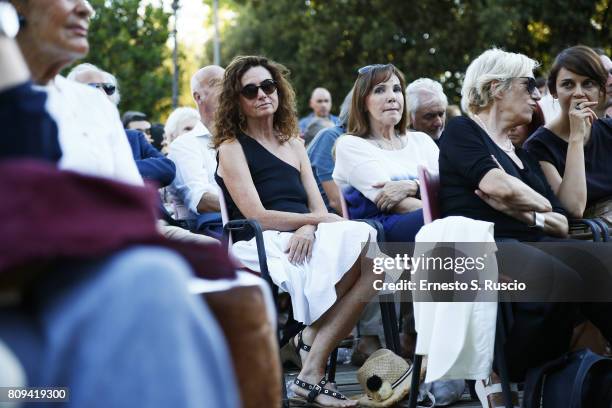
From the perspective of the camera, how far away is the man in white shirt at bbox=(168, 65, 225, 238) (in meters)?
6.81

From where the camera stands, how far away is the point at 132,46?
881 inches

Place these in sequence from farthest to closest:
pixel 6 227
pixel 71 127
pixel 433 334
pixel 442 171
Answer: pixel 442 171 < pixel 433 334 < pixel 71 127 < pixel 6 227

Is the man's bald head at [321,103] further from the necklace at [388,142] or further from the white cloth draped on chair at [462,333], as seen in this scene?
the white cloth draped on chair at [462,333]

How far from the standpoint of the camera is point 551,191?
5434mm

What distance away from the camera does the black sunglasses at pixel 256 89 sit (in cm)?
586

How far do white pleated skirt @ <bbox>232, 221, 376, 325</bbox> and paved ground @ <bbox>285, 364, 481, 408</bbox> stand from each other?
626 mm

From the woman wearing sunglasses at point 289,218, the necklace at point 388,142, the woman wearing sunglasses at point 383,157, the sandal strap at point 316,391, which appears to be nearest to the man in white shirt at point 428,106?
the woman wearing sunglasses at point 383,157

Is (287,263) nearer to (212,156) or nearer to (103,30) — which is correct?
(212,156)

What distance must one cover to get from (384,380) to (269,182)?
4.50ft

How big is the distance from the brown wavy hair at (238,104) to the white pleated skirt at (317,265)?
768mm

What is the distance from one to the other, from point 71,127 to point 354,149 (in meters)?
3.50

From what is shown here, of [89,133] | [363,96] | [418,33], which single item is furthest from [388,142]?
[418,33]

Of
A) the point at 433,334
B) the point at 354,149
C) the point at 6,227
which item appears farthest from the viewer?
the point at 354,149

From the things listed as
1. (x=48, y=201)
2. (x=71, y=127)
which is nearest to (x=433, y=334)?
(x=71, y=127)
